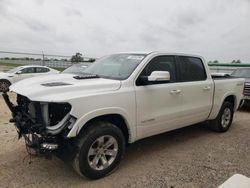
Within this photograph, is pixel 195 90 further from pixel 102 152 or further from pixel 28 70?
pixel 28 70

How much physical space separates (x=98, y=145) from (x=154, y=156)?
135 cm

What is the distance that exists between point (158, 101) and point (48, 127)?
1.83 metres

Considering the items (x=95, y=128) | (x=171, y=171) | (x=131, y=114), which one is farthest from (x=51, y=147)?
(x=171, y=171)

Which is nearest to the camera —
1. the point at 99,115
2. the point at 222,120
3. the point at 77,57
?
the point at 99,115

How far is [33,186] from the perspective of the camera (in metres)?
3.31

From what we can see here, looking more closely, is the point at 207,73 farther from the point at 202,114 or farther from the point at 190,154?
the point at 190,154

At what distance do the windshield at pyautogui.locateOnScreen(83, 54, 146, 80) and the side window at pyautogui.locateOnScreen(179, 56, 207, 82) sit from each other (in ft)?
3.26

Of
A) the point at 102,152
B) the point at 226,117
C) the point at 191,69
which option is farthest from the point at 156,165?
the point at 226,117

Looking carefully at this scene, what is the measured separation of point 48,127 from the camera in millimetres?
3129

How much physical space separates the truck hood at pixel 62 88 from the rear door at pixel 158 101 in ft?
1.72

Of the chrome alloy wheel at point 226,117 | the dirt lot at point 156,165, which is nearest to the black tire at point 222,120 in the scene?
the chrome alloy wheel at point 226,117

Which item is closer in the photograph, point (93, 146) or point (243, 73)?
point (93, 146)

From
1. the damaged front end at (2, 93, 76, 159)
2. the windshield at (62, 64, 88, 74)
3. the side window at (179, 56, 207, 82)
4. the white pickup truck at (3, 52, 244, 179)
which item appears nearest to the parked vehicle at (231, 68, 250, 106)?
the side window at (179, 56, 207, 82)

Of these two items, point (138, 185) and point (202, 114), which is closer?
point (138, 185)
